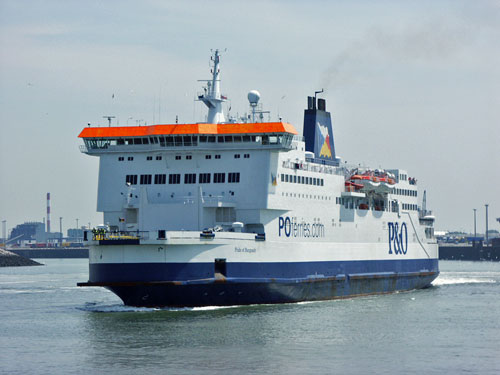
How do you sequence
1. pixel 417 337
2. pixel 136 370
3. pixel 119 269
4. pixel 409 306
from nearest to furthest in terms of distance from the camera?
pixel 136 370 → pixel 417 337 → pixel 119 269 → pixel 409 306

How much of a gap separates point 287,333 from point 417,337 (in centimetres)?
421

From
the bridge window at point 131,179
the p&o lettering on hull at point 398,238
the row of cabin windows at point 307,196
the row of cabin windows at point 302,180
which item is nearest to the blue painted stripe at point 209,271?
the row of cabin windows at point 307,196

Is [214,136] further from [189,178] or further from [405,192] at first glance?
[405,192]

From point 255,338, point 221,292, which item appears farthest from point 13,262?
point 255,338

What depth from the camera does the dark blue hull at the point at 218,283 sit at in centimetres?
3512

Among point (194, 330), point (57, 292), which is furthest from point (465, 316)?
point (57, 292)

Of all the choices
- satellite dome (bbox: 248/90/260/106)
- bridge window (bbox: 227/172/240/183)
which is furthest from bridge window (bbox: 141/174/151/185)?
satellite dome (bbox: 248/90/260/106)

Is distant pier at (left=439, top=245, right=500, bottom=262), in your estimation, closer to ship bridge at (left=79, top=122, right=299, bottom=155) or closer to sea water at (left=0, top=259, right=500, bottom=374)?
sea water at (left=0, top=259, right=500, bottom=374)

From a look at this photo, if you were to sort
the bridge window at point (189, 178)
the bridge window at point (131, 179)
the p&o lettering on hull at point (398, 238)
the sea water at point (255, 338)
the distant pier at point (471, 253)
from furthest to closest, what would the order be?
the distant pier at point (471, 253) → the p&o lettering on hull at point (398, 238) → the bridge window at point (131, 179) → the bridge window at point (189, 178) → the sea water at point (255, 338)

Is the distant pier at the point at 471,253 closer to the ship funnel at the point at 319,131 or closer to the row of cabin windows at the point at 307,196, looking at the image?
the ship funnel at the point at 319,131

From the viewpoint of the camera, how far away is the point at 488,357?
26531 millimetres

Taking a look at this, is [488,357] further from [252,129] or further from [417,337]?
[252,129]

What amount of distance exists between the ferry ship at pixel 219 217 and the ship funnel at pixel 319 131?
55.6 inches

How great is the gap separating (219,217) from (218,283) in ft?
11.8
